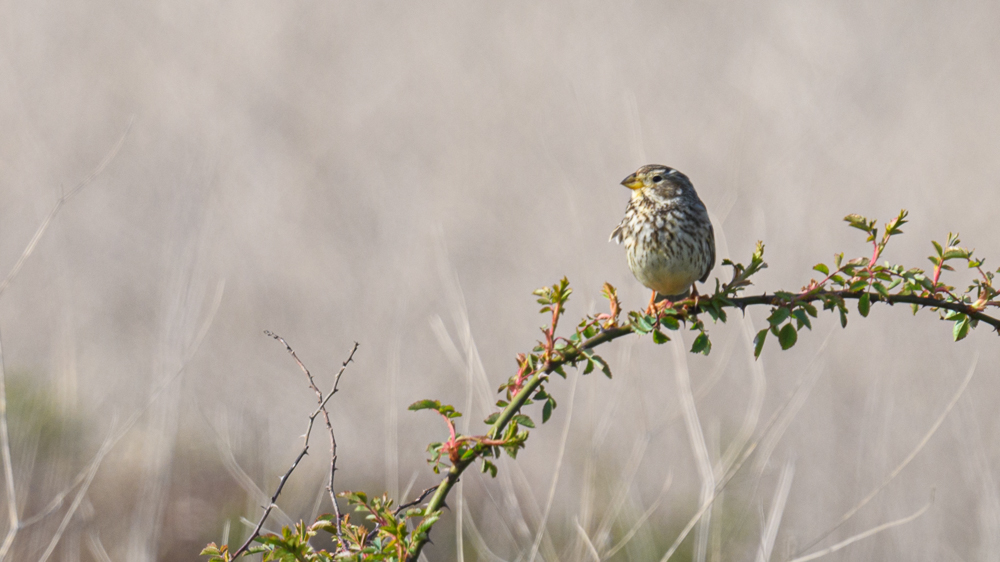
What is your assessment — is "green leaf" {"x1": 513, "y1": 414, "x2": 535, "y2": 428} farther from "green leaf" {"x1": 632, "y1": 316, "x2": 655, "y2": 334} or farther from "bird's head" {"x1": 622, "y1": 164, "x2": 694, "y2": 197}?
"bird's head" {"x1": 622, "y1": 164, "x2": 694, "y2": 197}

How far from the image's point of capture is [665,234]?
131 inches

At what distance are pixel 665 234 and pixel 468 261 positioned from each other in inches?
400

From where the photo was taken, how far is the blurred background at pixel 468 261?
5566 millimetres

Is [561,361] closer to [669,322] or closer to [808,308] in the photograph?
[669,322]

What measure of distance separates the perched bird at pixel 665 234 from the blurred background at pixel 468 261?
458 millimetres

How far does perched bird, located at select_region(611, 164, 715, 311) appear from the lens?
3.28m

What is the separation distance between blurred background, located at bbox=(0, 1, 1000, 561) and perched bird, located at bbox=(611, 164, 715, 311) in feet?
1.50

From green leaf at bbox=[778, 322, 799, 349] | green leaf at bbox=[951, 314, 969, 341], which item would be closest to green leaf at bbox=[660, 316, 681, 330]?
green leaf at bbox=[778, 322, 799, 349]

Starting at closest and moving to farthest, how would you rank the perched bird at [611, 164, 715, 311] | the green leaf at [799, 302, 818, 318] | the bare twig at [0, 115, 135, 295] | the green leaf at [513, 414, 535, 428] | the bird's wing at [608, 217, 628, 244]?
1. the green leaf at [513, 414, 535, 428]
2. the green leaf at [799, 302, 818, 318]
3. the bare twig at [0, 115, 135, 295]
4. the perched bird at [611, 164, 715, 311]
5. the bird's wing at [608, 217, 628, 244]

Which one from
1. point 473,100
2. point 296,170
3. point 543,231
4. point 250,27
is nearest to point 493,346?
point 543,231

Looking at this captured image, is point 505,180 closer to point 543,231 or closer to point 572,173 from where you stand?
point 543,231

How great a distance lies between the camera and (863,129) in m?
12.4

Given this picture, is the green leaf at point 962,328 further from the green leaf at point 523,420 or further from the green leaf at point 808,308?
the green leaf at point 523,420

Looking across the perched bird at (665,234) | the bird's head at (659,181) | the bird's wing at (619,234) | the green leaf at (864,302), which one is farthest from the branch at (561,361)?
the bird's head at (659,181)
